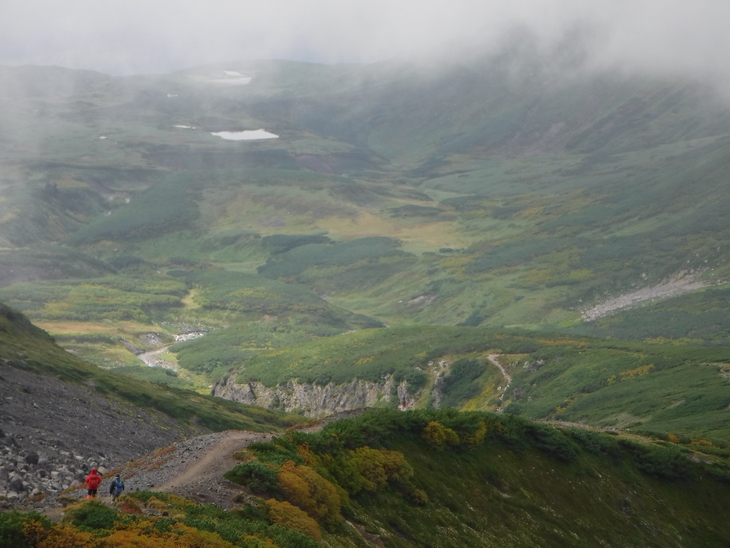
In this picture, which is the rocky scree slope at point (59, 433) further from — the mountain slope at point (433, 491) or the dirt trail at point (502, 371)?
the dirt trail at point (502, 371)

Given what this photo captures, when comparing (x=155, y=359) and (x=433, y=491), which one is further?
(x=155, y=359)

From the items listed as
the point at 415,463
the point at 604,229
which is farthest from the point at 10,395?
the point at 604,229

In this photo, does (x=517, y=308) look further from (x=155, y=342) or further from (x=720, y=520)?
(x=720, y=520)

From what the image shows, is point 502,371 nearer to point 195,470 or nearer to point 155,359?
point 155,359

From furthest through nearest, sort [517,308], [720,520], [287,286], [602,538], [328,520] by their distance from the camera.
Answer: [287,286]
[517,308]
[720,520]
[602,538]
[328,520]

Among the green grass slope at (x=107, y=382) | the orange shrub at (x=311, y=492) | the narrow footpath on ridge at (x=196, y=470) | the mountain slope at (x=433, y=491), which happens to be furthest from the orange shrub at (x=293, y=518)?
the green grass slope at (x=107, y=382)

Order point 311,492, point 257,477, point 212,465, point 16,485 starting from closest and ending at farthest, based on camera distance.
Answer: point 257,477 < point 311,492 < point 212,465 < point 16,485

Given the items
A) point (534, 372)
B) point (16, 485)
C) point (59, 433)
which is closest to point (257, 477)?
point (16, 485)

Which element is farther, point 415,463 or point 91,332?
point 91,332
